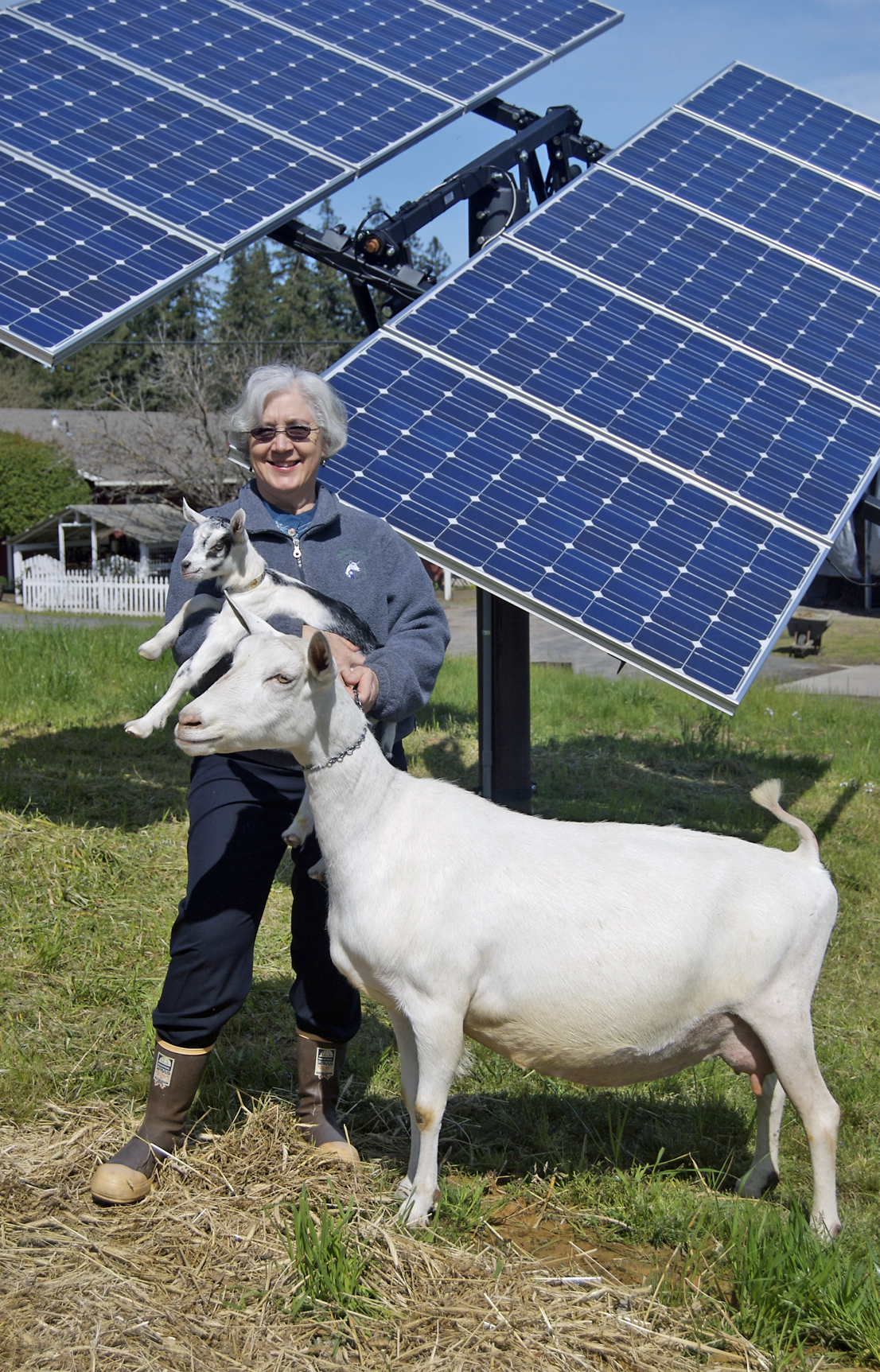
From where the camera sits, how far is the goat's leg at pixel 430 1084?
346cm

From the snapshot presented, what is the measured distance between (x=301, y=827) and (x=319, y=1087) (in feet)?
3.98

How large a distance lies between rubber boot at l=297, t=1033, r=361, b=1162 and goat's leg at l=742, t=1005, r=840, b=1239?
162 cm

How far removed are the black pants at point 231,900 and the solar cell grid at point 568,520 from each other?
227cm

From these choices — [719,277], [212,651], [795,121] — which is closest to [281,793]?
[212,651]

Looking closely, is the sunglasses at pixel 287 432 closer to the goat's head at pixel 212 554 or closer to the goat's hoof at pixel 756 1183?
the goat's head at pixel 212 554

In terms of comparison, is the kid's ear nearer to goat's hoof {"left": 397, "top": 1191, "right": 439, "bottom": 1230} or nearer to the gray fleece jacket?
the gray fleece jacket

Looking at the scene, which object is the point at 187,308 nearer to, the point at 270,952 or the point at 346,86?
the point at 346,86

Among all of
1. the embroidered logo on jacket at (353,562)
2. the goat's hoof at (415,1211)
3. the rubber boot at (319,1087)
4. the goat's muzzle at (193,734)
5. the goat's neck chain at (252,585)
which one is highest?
the goat's muzzle at (193,734)

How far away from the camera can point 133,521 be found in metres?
41.7

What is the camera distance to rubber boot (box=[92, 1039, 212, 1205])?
377 cm

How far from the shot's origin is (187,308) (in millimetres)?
63688

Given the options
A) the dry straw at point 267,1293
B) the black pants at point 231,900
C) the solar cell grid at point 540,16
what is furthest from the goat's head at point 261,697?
the solar cell grid at point 540,16


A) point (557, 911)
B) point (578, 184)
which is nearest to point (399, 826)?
point (557, 911)

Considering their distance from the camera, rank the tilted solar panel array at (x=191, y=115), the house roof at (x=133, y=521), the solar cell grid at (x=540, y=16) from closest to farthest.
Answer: the tilted solar panel array at (x=191, y=115) < the solar cell grid at (x=540, y=16) < the house roof at (x=133, y=521)
